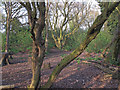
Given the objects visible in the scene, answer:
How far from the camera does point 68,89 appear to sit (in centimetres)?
381

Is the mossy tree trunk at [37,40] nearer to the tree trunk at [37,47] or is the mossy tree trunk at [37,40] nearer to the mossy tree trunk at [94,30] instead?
the tree trunk at [37,47]

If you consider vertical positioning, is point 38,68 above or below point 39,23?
below

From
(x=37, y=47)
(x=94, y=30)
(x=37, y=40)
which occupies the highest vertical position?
(x=94, y=30)

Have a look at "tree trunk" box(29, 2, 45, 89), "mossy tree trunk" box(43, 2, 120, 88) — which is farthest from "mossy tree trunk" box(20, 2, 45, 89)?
"mossy tree trunk" box(43, 2, 120, 88)

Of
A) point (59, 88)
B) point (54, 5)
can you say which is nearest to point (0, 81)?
point (59, 88)

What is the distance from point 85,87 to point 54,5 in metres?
13.1

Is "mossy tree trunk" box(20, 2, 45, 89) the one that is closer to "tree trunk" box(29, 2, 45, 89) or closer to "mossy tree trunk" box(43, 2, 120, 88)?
"tree trunk" box(29, 2, 45, 89)

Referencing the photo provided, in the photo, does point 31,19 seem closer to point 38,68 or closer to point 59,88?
point 38,68

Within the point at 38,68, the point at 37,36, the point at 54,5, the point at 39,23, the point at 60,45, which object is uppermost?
the point at 54,5

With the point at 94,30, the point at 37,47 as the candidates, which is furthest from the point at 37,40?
the point at 94,30

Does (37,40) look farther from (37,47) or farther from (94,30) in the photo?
(94,30)

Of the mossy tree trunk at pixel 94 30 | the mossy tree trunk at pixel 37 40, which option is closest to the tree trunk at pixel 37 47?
the mossy tree trunk at pixel 37 40

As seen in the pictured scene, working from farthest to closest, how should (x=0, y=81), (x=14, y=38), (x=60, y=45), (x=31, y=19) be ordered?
(x=60, y=45)
(x=14, y=38)
(x=0, y=81)
(x=31, y=19)

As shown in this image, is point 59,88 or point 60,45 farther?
point 60,45
